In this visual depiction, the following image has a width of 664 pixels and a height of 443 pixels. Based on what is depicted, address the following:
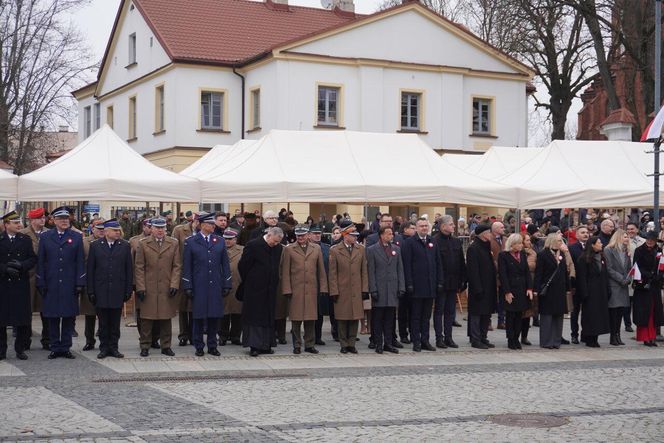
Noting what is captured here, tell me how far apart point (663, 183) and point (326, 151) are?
25.4ft

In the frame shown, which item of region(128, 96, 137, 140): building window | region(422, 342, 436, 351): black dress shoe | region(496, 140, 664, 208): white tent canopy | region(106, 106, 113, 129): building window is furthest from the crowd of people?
region(106, 106, 113, 129): building window

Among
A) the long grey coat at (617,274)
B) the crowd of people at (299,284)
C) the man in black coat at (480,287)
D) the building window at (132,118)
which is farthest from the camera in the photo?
the building window at (132,118)

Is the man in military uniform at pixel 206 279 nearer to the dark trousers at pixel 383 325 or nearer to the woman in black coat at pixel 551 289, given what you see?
the dark trousers at pixel 383 325

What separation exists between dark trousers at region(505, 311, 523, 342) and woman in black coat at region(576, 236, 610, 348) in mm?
1230

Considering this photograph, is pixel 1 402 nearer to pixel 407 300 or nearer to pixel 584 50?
pixel 407 300

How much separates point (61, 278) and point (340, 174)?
7.68 metres

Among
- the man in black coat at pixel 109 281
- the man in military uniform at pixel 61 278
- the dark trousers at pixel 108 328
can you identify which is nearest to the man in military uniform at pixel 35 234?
the man in military uniform at pixel 61 278

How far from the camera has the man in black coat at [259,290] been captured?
14.8 meters

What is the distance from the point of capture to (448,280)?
16172mm

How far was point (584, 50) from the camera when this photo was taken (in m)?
43.6

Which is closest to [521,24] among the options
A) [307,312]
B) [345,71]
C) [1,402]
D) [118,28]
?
[345,71]

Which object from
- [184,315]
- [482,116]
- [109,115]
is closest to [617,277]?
[184,315]

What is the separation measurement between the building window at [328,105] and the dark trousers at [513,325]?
23.0m

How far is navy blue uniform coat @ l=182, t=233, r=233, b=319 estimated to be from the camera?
1470cm
